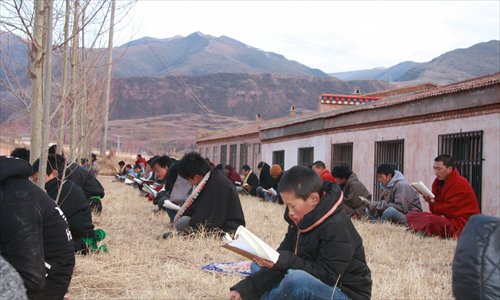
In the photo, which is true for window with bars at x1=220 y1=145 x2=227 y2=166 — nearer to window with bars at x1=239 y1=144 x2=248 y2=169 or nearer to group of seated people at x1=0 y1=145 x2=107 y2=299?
window with bars at x1=239 y1=144 x2=248 y2=169

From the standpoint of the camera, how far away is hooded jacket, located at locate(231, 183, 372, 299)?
399cm

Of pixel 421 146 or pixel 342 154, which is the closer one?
pixel 421 146

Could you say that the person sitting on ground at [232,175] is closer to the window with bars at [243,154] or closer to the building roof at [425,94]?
the building roof at [425,94]

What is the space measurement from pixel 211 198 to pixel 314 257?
416 centimetres

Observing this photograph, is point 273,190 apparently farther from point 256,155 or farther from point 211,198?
point 256,155

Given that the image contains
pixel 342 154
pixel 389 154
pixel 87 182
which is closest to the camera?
pixel 87 182

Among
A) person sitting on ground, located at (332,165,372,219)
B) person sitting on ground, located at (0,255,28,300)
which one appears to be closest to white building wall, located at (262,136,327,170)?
person sitting on ground, located at (332,165,372,219)

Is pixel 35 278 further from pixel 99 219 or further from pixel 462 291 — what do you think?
pixel 99 219

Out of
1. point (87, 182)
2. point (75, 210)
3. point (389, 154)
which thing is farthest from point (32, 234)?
point (389, 154)

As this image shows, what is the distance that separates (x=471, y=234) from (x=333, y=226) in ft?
7.00

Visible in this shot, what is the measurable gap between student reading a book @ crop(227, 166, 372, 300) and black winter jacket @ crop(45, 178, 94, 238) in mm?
2684

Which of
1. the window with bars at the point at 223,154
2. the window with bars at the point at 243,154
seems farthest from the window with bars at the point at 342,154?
the window with bars at the point at 223,154

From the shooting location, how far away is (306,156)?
71.1 feet

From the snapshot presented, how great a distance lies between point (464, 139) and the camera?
13055mm
